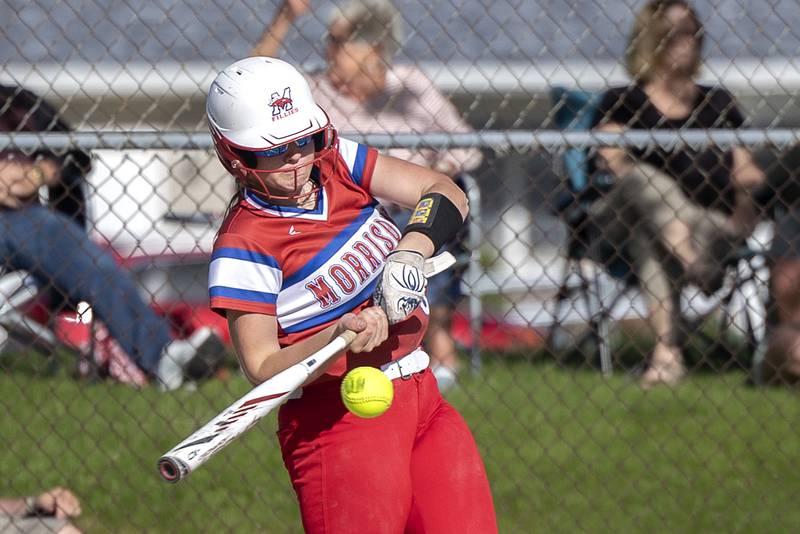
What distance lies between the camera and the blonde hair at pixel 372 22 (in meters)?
4.84

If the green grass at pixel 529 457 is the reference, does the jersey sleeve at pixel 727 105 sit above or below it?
above

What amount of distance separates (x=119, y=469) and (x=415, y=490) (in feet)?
7.99

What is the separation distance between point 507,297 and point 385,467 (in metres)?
2.83

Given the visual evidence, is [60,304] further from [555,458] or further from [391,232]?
[391,232]

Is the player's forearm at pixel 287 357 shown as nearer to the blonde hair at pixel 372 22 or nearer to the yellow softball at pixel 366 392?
the yellow softball at pixel 366 392

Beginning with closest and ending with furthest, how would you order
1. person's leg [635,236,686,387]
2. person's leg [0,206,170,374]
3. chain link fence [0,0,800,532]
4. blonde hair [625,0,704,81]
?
chain link fence [0,0,800,532] → blonde hair [625,0,704,81] → person's leg [0,206,170,374] → person's leg [635,236,686,387]

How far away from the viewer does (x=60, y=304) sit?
18.5ft

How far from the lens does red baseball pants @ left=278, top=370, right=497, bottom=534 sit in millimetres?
2893

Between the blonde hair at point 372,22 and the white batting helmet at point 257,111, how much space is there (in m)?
1.98

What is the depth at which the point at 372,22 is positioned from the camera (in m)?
4.90

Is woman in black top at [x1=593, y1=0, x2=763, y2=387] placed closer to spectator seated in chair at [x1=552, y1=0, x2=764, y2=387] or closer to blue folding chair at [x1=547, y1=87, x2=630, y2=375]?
spectator seated in chair at [x1=552, y1=0, x2=764, y2=387]

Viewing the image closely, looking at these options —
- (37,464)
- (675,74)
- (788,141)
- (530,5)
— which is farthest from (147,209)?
(788,141)

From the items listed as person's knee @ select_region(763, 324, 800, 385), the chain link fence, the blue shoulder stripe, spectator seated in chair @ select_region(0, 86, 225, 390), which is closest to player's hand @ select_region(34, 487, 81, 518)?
the chain link fence

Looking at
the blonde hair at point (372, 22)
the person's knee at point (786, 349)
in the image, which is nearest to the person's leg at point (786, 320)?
the person's knee at point (786, 349)
